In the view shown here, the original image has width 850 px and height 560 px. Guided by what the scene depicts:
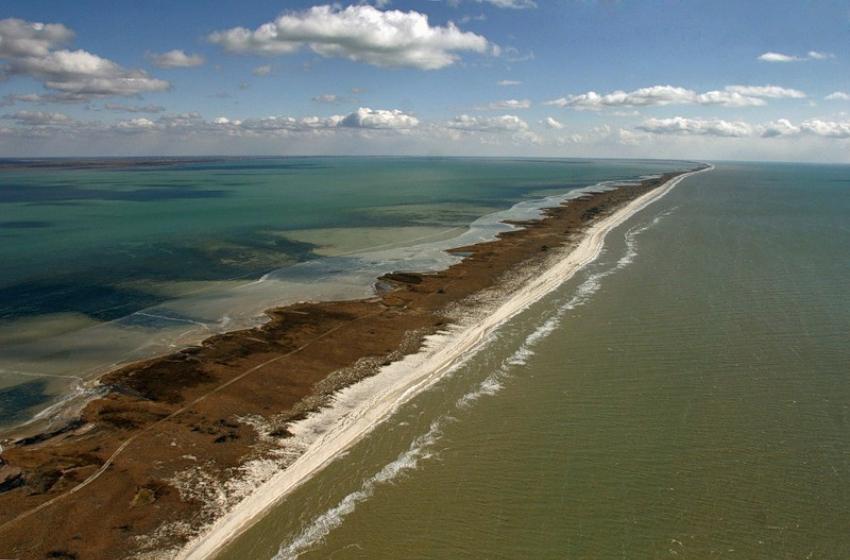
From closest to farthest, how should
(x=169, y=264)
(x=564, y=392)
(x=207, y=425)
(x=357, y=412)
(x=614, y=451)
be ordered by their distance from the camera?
1. (x=614, y=451)
2. (x=207, y=425)
3. (x=357, y=412)
4. (x=564, y=392)
5. (x=169, y=264)

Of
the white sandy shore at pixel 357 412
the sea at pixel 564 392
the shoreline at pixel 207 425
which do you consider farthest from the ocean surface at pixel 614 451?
the shoreline at pixel 207 425

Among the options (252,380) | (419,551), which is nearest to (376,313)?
(252,380)

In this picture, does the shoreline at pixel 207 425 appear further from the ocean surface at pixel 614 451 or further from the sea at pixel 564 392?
the ocean surface at pixel 614 451

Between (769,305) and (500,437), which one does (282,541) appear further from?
(769,305)

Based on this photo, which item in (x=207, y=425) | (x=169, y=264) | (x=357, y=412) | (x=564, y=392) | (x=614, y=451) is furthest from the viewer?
(x=169, y=264)

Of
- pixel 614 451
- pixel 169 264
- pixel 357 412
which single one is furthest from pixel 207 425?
pixel 169 264

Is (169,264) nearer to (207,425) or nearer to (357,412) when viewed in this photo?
(207,425)
